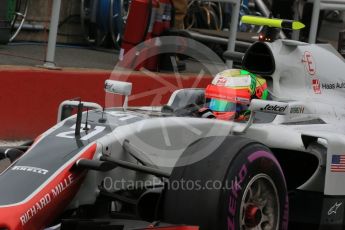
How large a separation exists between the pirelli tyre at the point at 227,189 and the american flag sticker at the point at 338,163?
56 centimetres

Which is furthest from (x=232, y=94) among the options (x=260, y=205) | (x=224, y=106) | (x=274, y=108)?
(x=260, y=205)

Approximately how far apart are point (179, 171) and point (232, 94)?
51.9 inches

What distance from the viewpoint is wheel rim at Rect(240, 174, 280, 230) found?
15.7 feet

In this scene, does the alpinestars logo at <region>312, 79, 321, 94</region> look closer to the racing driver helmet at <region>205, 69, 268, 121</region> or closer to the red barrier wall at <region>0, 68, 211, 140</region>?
the racing driver helmet at <region>205, 69, 268, 121</region>

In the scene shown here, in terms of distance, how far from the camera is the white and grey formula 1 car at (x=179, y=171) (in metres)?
4.51

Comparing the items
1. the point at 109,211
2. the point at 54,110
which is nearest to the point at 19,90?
the point at 54,110

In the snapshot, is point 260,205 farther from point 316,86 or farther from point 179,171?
point 316,86

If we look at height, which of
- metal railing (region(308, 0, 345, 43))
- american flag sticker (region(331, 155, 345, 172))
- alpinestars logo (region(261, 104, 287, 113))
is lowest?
american flag sticker (region(331, 155, 345, 172))

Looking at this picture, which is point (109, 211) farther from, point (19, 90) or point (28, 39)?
point (28, 39)

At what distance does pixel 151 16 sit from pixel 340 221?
5.51 m

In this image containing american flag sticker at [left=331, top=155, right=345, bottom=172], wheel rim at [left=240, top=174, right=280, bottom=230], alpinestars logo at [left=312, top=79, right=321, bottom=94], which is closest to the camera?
wheel rim at [left=240, top=174, right=280, bottom=230]

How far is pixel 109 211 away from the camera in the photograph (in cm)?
481

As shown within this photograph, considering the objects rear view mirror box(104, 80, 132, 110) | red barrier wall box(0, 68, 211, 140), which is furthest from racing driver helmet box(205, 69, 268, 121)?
red barrier wall box(0, 68, 211, 140)

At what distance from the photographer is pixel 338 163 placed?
17.8 ft
